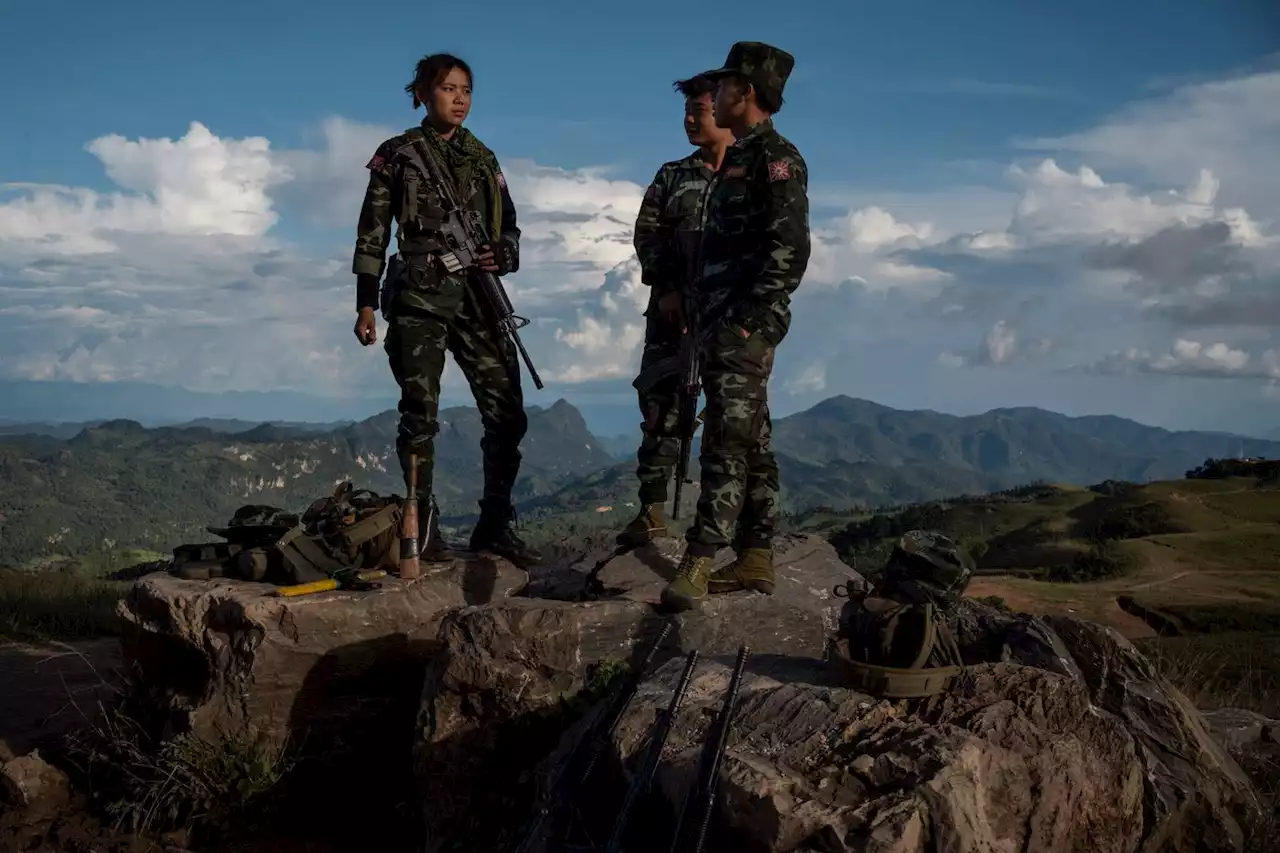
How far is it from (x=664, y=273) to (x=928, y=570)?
11.1 feet

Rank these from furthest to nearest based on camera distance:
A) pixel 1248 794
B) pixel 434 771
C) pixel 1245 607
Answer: pixel 1245 607
pixel 434 771
pixel 1248 794

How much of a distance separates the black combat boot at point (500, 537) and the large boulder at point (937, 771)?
3230 millimetres

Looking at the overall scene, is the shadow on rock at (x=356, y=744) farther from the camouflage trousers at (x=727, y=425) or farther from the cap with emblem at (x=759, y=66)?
the cap with emblem at (x=759, y=66)

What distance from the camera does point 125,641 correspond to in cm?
714

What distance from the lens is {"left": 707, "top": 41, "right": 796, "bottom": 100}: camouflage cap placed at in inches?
246

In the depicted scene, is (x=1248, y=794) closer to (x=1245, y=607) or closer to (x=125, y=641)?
(x=125, y=641)

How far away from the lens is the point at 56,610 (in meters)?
11.6

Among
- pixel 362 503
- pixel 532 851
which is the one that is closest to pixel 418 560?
pixel 362 503

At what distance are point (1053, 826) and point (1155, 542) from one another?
44549mm

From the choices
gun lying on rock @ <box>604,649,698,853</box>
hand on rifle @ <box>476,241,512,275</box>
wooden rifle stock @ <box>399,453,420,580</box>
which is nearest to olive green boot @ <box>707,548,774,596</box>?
gun lying on rock @ <box>604,649,698,853</box>

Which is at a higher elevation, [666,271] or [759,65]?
[759,65]

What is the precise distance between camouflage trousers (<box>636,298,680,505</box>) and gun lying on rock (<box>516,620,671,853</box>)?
2.32 metres

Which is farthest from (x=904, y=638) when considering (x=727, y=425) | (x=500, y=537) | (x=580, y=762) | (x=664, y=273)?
(x=500, y=537)

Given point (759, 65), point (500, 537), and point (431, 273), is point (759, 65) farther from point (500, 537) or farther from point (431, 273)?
point (500, 537)
